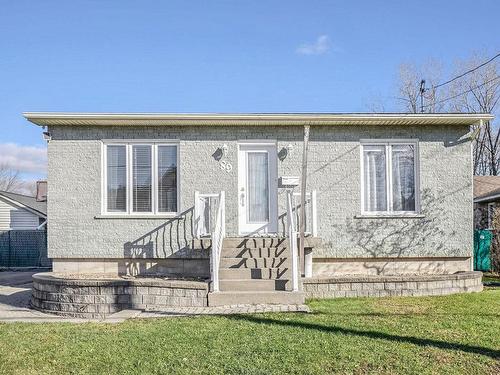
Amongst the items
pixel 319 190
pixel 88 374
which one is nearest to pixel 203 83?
pixel 319 190

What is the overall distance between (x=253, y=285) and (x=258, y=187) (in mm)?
2797

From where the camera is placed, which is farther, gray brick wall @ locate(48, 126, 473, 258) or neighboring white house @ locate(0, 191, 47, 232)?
neighboring white house @ locate(0, 191, 47, 232)

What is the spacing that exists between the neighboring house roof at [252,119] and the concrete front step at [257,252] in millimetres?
2699

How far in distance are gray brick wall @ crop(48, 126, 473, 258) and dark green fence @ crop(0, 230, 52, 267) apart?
374 inches

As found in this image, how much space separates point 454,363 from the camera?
15.3 ft

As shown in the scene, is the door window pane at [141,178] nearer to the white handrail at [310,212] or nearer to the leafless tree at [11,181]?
the white handrail at [310,212]

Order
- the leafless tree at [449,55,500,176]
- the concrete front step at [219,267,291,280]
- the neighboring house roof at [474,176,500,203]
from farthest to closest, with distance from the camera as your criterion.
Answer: the leafless tree at [449,55,500,176], the neighboring house roof at [474,176,500,203], the concrete front step at [219,267,291,280]

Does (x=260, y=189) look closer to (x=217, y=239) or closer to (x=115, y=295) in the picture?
(x=217, y=239)

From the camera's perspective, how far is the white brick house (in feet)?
32.9

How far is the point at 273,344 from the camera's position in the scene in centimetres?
532

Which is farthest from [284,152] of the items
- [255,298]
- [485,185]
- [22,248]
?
[485,185]

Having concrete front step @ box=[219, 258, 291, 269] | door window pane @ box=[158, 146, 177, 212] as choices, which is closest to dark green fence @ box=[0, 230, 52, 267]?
door window pane @ box=[158, 146, 177, 212]

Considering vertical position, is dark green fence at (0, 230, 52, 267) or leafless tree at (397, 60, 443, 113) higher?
leafless tree at (397, 60, 443, 113)

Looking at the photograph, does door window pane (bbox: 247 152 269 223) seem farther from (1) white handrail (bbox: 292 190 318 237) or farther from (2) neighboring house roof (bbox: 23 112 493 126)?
(2) neighboring house roof (bbox: 23 112 493 126)
